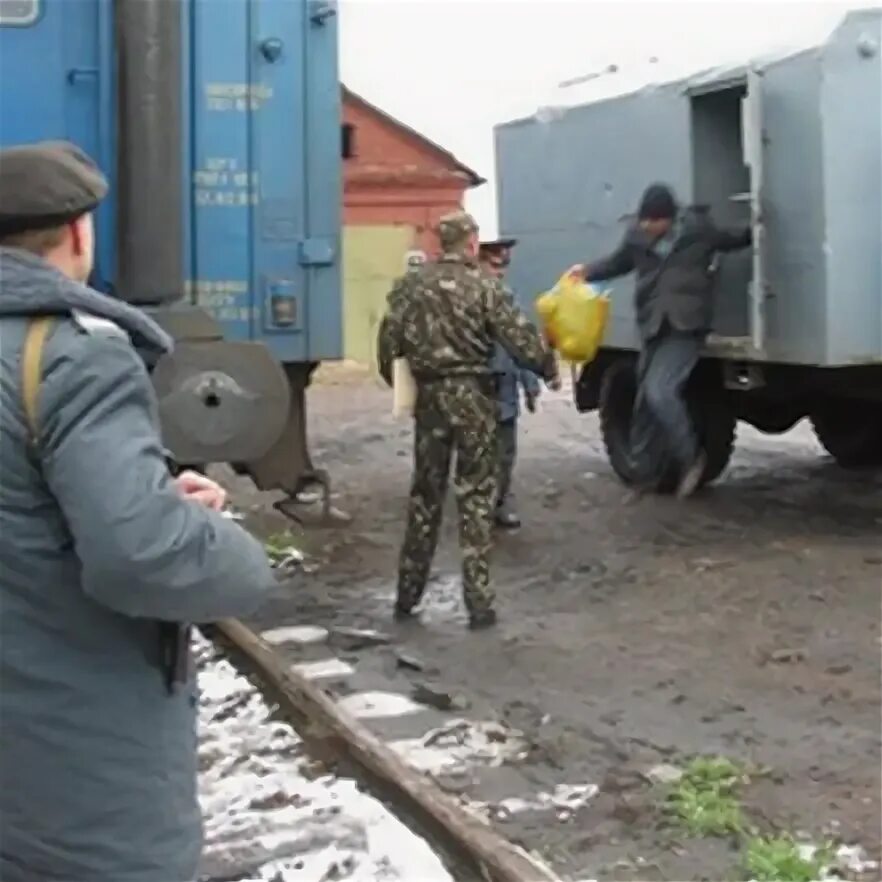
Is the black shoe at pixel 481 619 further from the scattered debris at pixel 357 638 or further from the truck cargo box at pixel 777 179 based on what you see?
the truck cargo box at pixel 777 179

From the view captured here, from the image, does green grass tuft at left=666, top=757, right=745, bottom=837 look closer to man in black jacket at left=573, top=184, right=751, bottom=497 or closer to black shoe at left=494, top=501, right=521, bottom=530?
black shoe at left=494, top=501, right=521, bottom=530

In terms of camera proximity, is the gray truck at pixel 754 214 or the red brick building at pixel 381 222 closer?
the gray truck at pixel 754 214

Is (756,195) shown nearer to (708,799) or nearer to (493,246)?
(493,246)

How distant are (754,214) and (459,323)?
9.50 ft

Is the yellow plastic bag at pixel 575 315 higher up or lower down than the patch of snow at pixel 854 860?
higher up

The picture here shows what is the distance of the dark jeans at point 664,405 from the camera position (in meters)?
9.93

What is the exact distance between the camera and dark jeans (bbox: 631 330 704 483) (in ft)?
32.6

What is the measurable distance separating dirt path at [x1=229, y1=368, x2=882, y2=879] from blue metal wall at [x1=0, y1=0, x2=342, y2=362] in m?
1.41

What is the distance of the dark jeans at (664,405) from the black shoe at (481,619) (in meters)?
3.00

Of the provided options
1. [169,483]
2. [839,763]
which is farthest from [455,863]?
[169,483]

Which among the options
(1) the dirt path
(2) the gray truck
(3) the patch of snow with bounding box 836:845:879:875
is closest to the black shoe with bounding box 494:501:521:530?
(1) the dirt path

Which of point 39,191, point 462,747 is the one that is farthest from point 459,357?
point 39,191

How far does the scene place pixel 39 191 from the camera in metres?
2.51

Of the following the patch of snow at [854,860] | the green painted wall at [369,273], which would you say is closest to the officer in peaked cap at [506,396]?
the patch of snow at [854,860]
